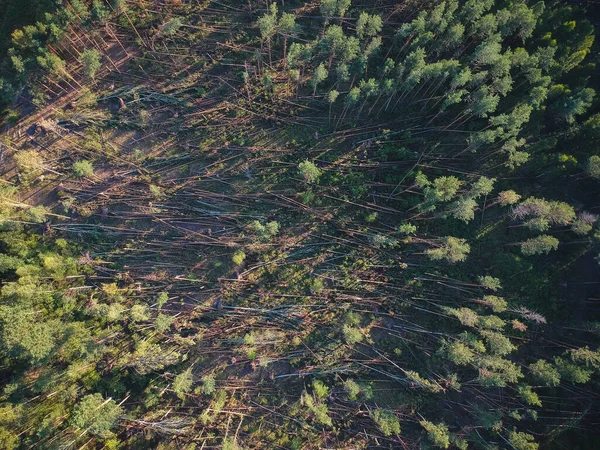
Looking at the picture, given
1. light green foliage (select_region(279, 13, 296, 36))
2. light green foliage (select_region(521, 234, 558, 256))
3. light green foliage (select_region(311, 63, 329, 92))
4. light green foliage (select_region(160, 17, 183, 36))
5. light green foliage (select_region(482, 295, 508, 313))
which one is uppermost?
light green foliage (select_region(160, 17, 183, 36))

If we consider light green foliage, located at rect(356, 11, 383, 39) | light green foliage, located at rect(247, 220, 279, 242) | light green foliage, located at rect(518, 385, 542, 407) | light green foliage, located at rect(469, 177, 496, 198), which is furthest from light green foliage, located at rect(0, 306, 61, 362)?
light green foliage, located at rect(518, 385, 542, 407)

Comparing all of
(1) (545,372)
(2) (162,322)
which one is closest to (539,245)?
(1) (545,372)

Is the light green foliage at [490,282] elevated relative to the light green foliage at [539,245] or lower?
lower

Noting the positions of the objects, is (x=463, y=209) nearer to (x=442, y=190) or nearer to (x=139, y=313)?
(x=442, y=190)

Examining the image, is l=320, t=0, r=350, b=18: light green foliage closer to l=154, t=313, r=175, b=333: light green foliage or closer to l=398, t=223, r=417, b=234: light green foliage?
l=398, t=223, r=417, b=234: light green foliage

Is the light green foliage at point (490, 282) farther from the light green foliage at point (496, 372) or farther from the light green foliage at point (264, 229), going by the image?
the light green foliage at point (264, 229)

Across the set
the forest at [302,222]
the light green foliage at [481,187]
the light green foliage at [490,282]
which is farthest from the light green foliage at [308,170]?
the light green foliage at [490,282]

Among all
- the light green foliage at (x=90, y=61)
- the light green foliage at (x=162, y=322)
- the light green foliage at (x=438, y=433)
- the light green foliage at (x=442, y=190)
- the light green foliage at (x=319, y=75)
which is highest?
the light green foliage at (x=90, y=61)
